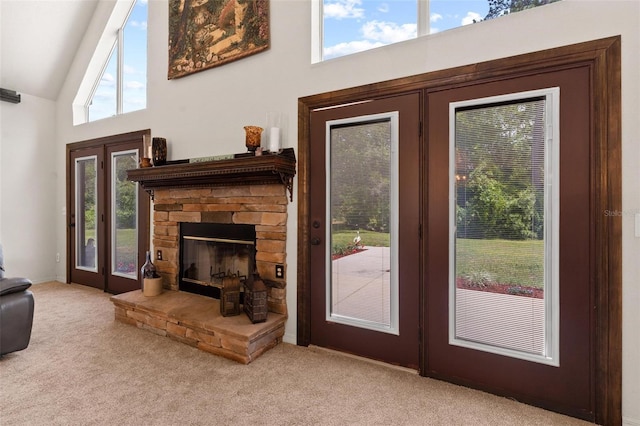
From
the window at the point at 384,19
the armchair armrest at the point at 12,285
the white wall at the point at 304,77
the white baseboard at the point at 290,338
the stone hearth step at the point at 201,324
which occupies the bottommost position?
the white baseboard at the point at 290,338

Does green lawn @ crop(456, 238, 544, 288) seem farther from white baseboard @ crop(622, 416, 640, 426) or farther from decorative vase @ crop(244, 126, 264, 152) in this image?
decorative vase @ crop(244, 126, 264, 152)

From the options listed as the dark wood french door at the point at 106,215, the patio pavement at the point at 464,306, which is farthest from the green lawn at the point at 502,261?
the dark wood french door at the point at 106,215

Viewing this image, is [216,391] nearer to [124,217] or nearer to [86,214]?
[124,217]

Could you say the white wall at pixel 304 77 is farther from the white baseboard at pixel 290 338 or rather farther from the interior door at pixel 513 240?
the interior door at pixel 513 240

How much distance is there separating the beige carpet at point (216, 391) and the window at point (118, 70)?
2.93m

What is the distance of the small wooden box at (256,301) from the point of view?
2.50m

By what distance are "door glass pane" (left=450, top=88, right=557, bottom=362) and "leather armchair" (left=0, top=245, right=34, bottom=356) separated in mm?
3163

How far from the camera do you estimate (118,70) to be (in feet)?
14.3

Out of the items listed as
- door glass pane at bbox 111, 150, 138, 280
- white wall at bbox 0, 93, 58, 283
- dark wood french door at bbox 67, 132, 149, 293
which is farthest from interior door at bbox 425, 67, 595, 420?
white wall at bbox 0, 93, 58, 283

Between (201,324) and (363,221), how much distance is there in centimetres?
152

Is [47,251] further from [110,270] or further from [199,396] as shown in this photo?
[199,396]

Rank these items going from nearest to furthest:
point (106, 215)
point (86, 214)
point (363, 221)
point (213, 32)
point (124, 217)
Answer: point (363, 221)
point (213, 32)
point (124, 217)
point (106, 215)
point (86, 214)

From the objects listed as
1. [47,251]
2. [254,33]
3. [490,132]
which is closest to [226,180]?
[254,33]

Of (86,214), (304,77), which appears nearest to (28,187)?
(86,214)
